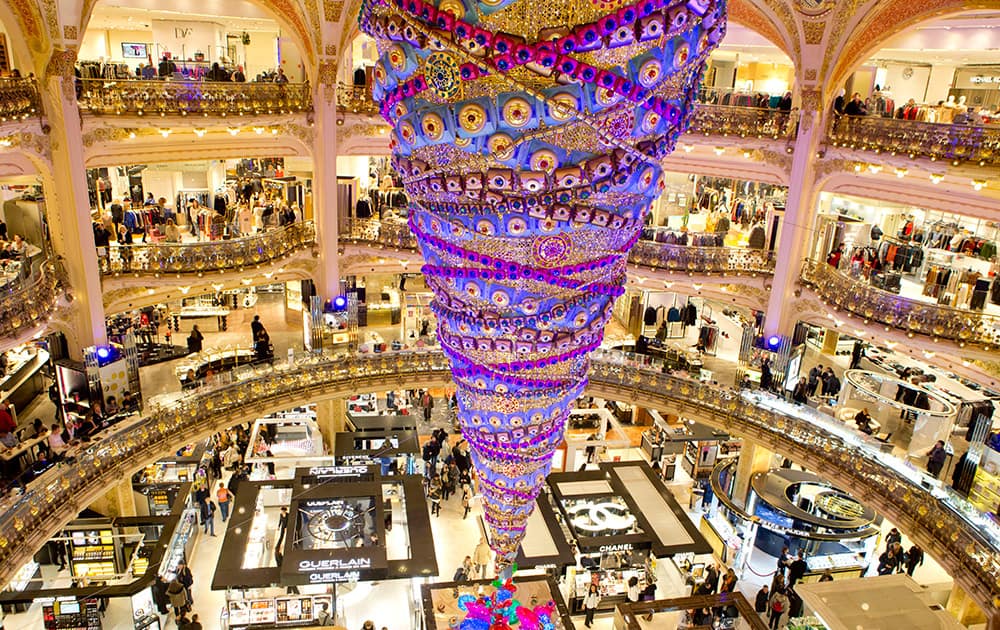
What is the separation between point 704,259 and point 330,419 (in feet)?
38.7

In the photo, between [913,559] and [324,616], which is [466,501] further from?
[913,559]

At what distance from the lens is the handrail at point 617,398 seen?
13617mm

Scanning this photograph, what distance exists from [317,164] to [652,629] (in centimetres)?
1473

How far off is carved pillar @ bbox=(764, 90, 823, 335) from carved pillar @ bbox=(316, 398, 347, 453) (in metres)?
12.5

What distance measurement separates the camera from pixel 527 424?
264 cm

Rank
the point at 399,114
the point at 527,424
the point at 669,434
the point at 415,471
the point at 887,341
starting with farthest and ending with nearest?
1. the point at 669,434
2. the point at 415,471
3. the point at 887,341
4. the point at 527,424
5. the point at 399,114

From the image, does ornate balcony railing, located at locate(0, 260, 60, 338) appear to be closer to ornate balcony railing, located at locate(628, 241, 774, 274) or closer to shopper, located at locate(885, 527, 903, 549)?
ornate balcony railing, located at locate(628, 241, 774, 274)

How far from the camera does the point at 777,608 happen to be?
16719mm

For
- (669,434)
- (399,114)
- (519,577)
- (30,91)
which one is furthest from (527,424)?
(669,434)

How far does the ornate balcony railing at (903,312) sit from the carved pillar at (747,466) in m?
4.59

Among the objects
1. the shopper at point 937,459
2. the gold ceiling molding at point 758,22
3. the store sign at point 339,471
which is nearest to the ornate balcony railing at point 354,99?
the store sign at point 339,471

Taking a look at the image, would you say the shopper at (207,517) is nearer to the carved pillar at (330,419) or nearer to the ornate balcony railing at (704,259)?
the carved pillar at (330,419)

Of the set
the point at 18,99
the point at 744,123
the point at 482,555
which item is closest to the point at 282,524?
the point at 18,99

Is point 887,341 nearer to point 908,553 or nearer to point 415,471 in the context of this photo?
point 908,553
